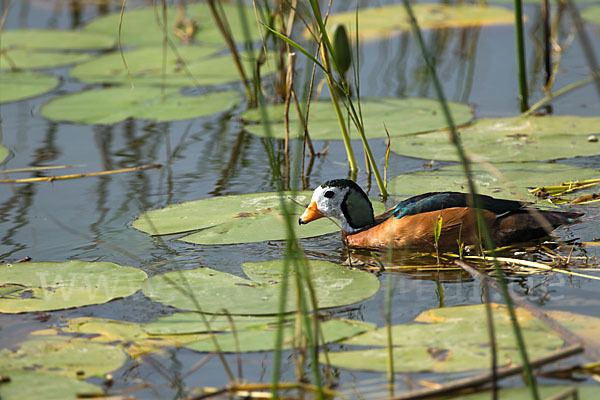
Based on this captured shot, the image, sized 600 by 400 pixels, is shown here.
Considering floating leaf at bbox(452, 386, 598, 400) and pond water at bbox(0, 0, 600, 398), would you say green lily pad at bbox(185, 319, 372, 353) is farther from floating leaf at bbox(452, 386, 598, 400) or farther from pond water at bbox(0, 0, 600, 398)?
floating leaf at bbox(452, 386, 598, 400)

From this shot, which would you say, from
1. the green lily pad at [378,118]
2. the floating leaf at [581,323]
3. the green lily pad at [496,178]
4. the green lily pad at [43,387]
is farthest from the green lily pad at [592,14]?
the green lily pad at [43,387]

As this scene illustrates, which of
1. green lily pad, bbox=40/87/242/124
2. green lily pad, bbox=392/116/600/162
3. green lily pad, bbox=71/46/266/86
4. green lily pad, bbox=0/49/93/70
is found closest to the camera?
green lily pad, bbox=392/116/600/162

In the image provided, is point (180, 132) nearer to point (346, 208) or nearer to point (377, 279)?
point (346, 208)

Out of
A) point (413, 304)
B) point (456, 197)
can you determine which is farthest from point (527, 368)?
point (456, 197)

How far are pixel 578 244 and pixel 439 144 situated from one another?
72.4 inches

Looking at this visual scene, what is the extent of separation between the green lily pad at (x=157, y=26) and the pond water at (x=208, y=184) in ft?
3.69

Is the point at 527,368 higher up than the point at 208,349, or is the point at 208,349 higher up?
the point at 527,368

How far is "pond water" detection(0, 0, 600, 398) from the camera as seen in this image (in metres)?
3.77

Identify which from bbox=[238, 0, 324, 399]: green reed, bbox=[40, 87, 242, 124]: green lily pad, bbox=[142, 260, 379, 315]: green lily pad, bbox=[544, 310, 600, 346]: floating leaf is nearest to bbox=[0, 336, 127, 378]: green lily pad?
bbox=[142, 260, 379, 315]: green lily pad

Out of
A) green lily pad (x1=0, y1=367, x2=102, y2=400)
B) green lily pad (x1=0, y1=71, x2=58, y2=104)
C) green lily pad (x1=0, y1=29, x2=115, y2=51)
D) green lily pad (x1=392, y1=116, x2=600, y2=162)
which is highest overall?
green lily pad (x1=0, y1=29, x2=115, y2=51)

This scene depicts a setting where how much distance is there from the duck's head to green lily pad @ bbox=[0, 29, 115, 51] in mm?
5275

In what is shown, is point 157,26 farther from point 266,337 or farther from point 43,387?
point 43,387

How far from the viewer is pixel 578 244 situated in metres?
4.48

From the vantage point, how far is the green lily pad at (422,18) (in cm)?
963
